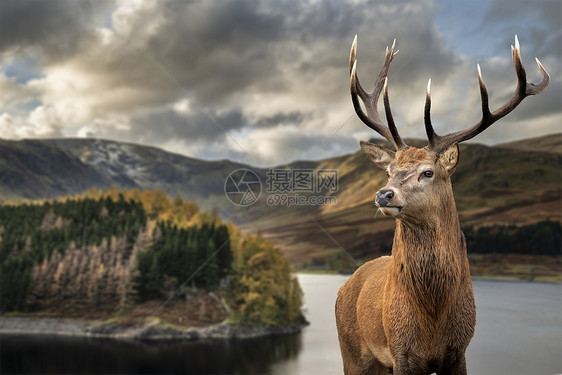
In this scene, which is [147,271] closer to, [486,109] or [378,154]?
[378,154]

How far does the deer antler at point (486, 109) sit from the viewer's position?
16.1 feet

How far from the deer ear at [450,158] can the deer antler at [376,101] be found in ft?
1.55

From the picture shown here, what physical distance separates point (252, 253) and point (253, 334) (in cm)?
1123

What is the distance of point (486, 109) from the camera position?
504cm

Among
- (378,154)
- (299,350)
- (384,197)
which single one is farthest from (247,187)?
(299,350)

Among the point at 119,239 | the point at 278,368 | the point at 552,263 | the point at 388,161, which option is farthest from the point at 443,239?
the point at 552,263

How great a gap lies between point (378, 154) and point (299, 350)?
61.8m

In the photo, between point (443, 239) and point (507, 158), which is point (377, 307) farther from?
point (507, 158)

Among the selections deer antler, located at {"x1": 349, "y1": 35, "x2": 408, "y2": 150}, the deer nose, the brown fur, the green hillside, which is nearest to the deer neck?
the brown fur

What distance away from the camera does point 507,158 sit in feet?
425

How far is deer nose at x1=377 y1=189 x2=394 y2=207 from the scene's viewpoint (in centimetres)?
439

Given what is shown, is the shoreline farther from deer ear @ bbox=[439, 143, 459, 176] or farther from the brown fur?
deer ear @ bbox=[439, 143, 459, 176]

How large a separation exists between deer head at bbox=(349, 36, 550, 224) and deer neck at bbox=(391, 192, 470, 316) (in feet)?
0.27

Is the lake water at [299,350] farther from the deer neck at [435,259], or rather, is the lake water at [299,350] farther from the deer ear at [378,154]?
the deer ear at [378,154]
